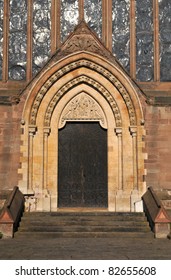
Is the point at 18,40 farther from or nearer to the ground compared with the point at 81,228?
farther from the ground

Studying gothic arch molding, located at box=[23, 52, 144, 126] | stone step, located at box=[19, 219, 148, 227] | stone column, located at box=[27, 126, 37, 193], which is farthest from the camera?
gothic arch molding, located at box=[23, 52, 144, 126]

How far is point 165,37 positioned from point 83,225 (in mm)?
9112

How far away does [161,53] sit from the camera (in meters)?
20.1

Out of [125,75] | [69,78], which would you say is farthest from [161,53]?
[69,78]

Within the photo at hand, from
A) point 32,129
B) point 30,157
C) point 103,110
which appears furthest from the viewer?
point 103,110

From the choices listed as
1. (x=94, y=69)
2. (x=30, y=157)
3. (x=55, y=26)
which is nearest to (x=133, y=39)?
(x=94, y=69)

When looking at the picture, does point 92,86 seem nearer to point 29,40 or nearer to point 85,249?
point 29,40

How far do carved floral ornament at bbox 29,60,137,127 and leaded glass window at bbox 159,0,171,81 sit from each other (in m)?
2.70

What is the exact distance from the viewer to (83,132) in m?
19.0

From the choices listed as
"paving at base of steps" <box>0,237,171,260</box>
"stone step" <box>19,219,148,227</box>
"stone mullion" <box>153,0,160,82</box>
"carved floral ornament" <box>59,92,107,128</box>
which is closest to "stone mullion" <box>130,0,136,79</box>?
"stone mullion" <box>153,0,160,82</box>

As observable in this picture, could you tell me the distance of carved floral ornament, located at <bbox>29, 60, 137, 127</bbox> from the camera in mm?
18031

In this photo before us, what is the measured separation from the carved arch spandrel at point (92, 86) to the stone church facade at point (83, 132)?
0.04 meters

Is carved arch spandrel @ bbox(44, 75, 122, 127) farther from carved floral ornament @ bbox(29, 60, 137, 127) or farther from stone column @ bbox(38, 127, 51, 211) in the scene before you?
stone column @ bbox(38, 127, 51, 211)
